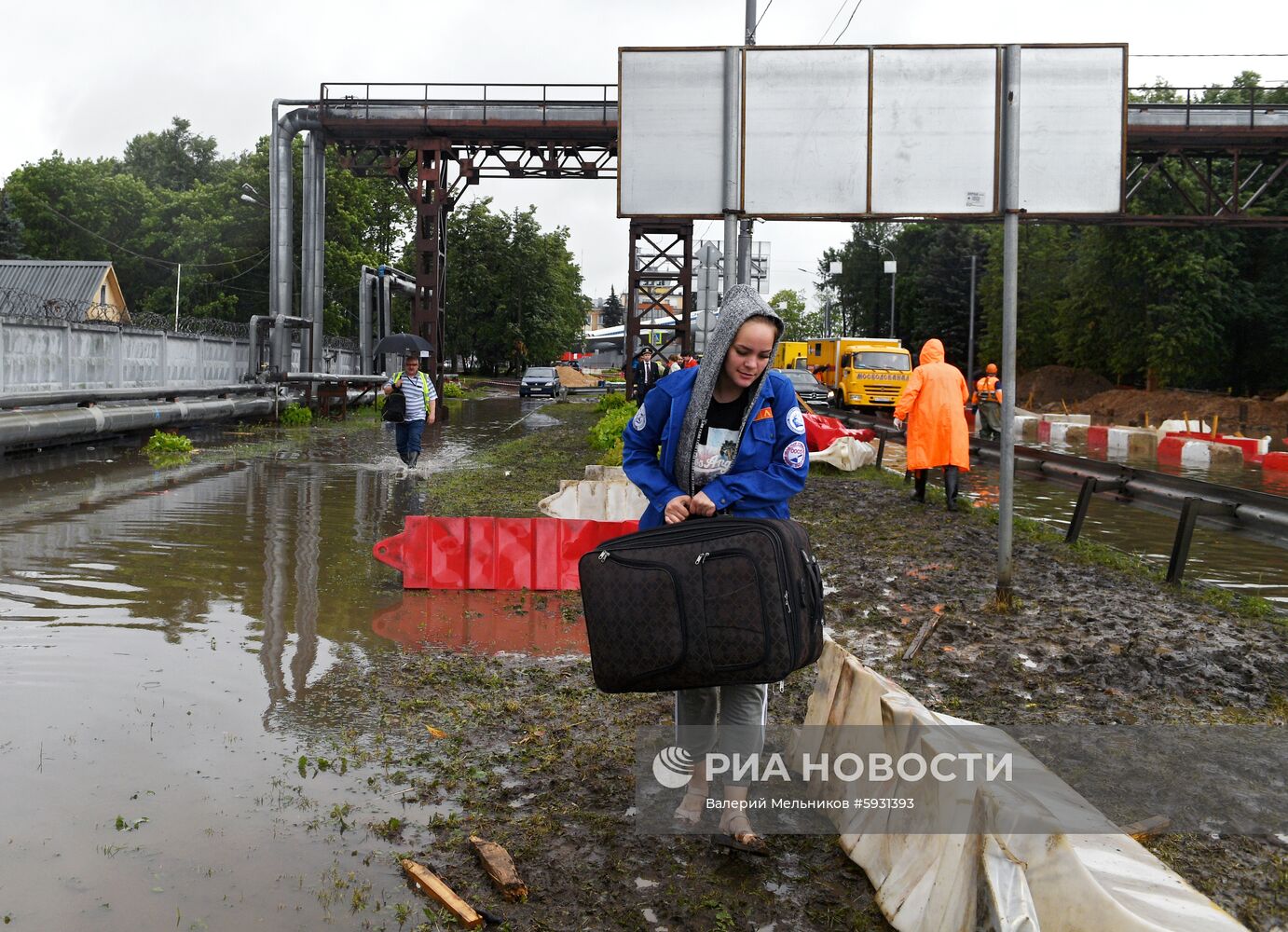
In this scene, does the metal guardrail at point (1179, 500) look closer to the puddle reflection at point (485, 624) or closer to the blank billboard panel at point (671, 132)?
the blank billboard panel at point (671, 132)

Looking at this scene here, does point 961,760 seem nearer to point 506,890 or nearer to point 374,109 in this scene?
point 506,890

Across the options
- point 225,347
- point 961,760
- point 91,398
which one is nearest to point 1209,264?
point 225,347

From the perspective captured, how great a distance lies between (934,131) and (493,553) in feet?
13.8

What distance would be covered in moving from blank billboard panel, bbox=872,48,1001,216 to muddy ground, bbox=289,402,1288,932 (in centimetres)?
272

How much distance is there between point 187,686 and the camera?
5.92 meters

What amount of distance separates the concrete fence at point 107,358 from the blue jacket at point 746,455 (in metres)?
15.9

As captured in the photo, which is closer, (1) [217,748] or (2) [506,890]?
(2) [506,890]

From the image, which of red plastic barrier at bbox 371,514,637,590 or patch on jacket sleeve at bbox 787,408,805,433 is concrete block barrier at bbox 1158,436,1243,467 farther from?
patch on jacket sleeve at bbox 787,408,805,433

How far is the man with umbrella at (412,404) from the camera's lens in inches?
619

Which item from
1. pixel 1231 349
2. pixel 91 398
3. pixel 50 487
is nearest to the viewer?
pixel 50 487

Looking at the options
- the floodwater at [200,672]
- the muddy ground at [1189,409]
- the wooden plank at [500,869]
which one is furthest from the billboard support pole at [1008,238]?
the muddy ground at [1189,409]

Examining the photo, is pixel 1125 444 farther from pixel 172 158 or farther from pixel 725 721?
pixel 172 158

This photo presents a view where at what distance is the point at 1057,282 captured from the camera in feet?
195

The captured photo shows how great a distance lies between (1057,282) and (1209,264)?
15.3 m
